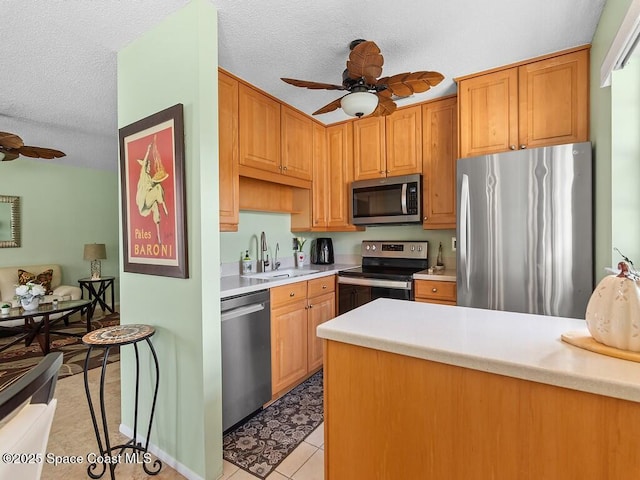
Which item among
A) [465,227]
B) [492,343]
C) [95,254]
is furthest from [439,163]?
[95,254]

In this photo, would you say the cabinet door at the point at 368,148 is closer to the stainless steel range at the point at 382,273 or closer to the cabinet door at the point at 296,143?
the cabinet door at the point at 296,143

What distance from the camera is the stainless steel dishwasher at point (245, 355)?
1.92 m

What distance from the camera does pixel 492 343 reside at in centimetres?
93

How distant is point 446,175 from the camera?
2762 millimetres

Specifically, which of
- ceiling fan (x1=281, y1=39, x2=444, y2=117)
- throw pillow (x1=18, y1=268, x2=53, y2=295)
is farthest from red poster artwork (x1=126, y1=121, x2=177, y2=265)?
throw pillow (x1=18, y1=268, x2=53, y2=295)

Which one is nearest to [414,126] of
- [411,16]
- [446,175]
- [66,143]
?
[446,175]

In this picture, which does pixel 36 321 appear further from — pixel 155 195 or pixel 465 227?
pixel 465 227

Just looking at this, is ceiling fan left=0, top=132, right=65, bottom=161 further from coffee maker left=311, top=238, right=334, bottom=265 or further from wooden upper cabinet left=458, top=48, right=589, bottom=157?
wooden upper cabinet left=458, top=48, right=589, bottom=157

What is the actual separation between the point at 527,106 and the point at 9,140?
4183 mm

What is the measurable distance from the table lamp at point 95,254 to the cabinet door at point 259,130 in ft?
13.4

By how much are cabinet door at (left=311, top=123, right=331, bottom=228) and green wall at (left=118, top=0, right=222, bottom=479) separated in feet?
5.64

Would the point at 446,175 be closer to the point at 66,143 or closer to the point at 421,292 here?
the point at 421,292

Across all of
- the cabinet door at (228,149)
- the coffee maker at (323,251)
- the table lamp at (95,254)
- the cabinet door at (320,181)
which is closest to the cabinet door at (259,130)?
the cabinet door at (228,149)

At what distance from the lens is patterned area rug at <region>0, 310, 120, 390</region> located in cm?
298
